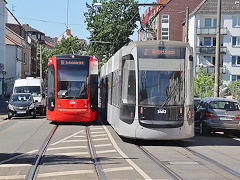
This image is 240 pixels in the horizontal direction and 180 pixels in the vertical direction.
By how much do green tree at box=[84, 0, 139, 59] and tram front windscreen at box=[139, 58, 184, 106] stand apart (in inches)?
1650

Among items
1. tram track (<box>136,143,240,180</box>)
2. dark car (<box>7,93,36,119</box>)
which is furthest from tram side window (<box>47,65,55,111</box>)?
tram track (<box>136,143,240,180</box>)

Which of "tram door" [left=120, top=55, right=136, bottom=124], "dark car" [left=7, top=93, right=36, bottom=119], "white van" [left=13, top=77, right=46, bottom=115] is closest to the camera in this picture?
"tram door" [left=120, top=55, right=136, bottom=124]

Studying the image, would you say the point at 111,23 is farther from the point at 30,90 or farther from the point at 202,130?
the point at 202,130

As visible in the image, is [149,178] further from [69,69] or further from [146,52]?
[69,69]

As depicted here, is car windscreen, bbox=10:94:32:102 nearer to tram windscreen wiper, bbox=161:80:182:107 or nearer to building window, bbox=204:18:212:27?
tram windscreen wiper, bbox=161:80:182:107

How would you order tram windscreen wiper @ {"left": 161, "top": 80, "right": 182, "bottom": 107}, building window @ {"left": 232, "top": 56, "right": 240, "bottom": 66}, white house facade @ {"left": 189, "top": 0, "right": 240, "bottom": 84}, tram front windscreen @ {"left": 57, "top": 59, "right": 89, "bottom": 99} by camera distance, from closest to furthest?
1. tram windscreen wiper @ {"left": 161, "top": 80, "right": 182, "bottom": 107}
2. tram front windscreen @ {"left": 57, "top": 59, "right": 89, "bottom": 99}
3. white house facade @ {"left": 189, "top": 0, "right": 240, "bottom": 84}
4. building window @ {"left": 232, "top": 56, "right": 240, "bottom": 66}

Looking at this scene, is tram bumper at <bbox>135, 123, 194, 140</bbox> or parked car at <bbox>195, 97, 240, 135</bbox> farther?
parked car at <bbox>195, 97, 240, 135</bbox>

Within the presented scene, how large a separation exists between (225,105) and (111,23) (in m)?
39.0

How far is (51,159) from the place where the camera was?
35.6 ft

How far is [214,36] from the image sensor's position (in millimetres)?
60125

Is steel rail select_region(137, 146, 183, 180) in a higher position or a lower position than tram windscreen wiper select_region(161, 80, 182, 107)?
lower

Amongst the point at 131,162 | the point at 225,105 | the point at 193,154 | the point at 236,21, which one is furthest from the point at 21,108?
the point at 236,21

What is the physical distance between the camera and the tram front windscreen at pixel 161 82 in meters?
14.0

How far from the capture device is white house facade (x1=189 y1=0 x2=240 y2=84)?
5947 centimetres
